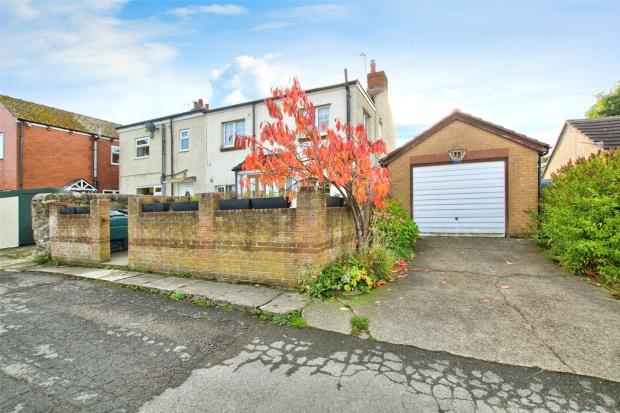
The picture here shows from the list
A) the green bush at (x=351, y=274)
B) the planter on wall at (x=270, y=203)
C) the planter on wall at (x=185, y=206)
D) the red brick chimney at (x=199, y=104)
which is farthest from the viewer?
Answer: the red brick chimney at (x=199, y=104)

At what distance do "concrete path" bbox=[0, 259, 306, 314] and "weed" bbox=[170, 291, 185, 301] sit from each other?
0.06m

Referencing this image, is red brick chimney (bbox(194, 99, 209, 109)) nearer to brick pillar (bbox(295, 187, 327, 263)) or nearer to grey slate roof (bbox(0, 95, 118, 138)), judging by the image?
grey slate roof (bbox(0, 95, 118, 138))

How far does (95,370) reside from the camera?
3.02 m

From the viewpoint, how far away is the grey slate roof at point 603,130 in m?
13.5

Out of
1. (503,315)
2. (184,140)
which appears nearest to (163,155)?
(184,140)

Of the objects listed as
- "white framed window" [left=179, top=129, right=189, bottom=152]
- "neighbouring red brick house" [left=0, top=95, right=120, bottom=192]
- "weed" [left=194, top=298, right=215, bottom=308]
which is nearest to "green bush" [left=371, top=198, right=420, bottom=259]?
"weed" [left=194, top=298, right=215, bottom=308]

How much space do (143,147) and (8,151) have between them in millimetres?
9152

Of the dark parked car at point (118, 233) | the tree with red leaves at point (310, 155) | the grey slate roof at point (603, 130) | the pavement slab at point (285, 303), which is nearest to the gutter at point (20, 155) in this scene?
the dark parked car at point (118, 233)

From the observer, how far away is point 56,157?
2002 centimetres

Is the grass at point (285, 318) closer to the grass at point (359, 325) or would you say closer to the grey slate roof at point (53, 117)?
the grass at point (359, 325)

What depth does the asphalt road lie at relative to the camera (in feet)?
8.02

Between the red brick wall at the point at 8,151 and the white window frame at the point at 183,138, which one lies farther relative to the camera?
the red brick wall at the point at 8,151

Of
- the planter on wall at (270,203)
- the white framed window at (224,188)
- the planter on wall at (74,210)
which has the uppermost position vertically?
the white framed window at (224,188)

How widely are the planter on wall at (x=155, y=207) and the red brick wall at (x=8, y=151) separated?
18503 millimetres
